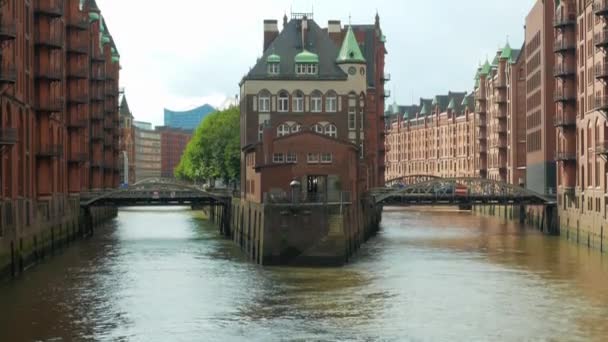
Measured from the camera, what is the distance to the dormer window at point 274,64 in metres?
90.7

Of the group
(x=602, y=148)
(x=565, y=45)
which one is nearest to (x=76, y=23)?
(x=565, y=45)

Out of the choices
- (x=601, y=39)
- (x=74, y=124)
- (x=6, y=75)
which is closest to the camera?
(x=6, y=75)

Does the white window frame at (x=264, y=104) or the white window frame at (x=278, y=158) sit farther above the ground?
the white window frame at (x=264, y=104)

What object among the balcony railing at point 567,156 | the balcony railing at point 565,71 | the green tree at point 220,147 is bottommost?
the balcony railing at point 567,156

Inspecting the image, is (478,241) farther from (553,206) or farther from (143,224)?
(143,224)

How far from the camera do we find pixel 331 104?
90.8 meters

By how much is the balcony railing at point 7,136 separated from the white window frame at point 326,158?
2179cm

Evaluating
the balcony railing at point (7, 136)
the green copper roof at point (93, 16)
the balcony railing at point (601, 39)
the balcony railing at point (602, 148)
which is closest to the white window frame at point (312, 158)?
the balcony railing at point (602, 148)

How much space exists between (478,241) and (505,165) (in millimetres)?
51427

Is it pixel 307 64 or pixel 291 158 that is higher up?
pixel 307 64

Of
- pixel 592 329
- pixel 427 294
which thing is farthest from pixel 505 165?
pixel 592 329

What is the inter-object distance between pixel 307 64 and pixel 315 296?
46905 mm

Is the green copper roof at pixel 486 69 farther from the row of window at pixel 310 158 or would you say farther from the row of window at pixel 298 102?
the row of window at pixel 310 158

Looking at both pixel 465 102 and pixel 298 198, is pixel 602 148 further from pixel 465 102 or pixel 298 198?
pixel 465 102
